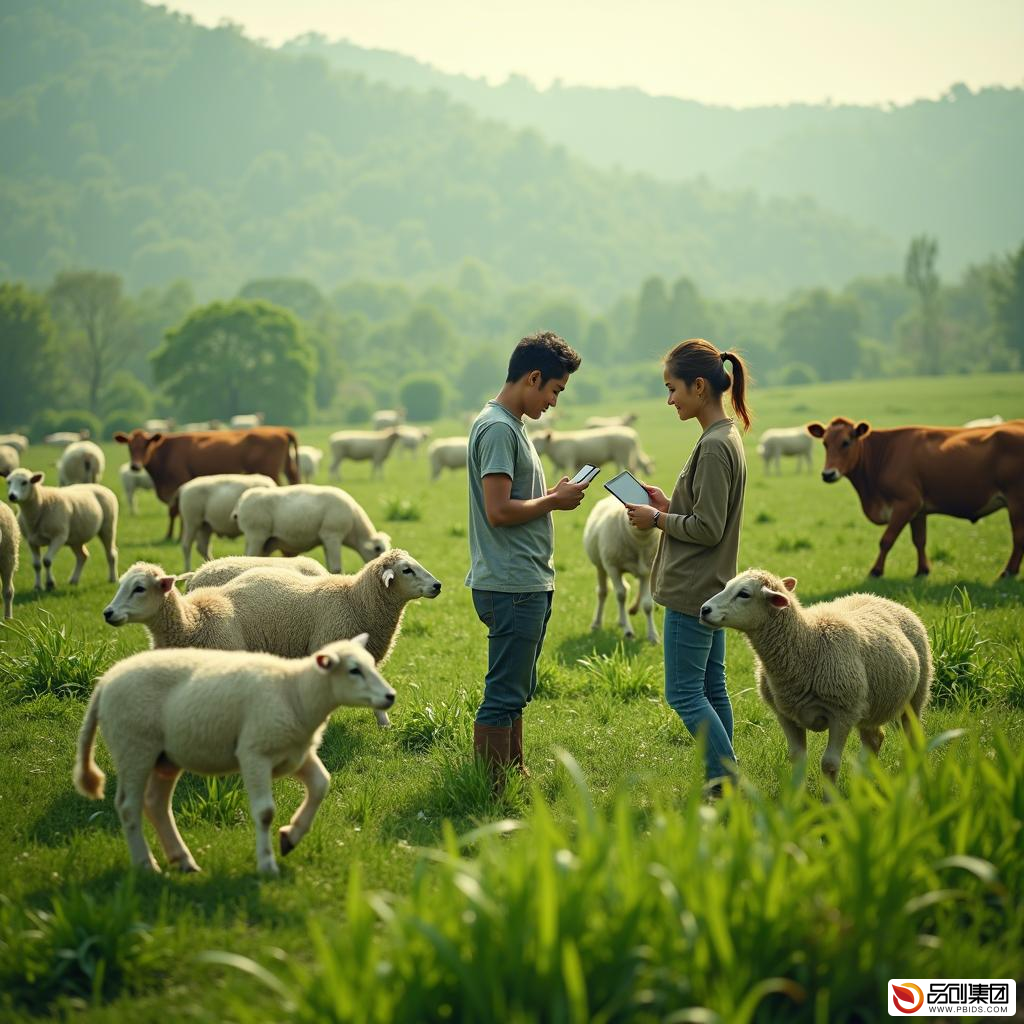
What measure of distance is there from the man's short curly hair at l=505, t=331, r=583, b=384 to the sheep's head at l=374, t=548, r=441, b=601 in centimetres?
227

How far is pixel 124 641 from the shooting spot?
399 inches

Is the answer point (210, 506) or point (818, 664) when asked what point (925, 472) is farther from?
point (210, 506)

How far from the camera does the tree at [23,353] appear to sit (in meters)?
87.5

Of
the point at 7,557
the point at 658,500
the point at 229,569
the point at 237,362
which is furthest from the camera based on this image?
the point at 237,362

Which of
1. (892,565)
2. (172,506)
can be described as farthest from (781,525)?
(172,506)

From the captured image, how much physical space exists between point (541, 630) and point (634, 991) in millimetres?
2731

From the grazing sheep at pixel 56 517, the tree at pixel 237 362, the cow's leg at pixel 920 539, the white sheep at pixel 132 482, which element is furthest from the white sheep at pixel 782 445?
the tree at pixel 237 362

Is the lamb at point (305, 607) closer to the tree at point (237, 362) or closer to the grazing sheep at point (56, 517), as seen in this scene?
the grazing sheep at point (56, 517)

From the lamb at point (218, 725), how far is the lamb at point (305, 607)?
6.44ft

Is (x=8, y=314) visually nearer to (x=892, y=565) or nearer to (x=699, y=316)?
(x=892, y=565)

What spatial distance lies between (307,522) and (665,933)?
9.95 m

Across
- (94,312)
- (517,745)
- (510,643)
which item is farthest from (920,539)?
(94,312)

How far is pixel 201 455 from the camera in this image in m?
19.0

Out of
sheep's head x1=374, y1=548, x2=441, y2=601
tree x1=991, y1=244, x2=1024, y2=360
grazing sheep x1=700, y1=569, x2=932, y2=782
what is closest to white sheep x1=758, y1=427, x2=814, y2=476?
sheep's head x1=374, y1=548, x2=441, y2=601
